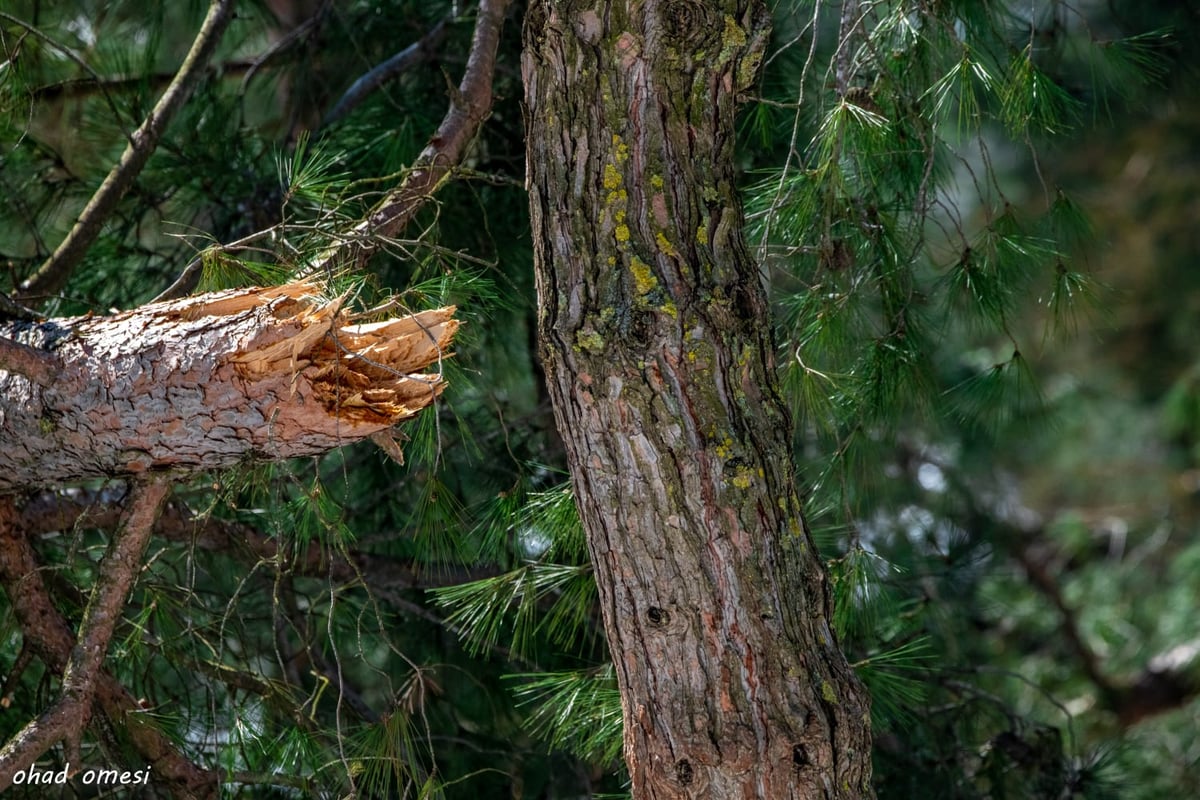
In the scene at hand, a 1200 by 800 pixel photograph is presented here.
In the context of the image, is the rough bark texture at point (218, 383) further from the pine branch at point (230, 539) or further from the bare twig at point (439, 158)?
the pine branch at point (230, 539)

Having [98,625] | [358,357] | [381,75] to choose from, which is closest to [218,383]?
[358,357]

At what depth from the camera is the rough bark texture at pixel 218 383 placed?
1.25 meters

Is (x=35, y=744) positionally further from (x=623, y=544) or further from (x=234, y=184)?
(x=234, y=184)

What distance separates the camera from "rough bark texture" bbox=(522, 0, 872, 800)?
1188 millimetres

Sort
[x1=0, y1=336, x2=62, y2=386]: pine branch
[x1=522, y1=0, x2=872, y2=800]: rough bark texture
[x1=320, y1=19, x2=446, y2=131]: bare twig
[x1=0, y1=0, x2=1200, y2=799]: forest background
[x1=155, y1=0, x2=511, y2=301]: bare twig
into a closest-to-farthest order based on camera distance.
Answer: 1. [x1=522, y1=0, x2=872, y2=800]: rough bark texture
2. [x1=0, y1=336, x2=62, y2=386]: pine branch
3. [x1=155, y1=0, x2=511, y2=301]: bare twig
4. [x1=0, y1=0, x2=1200, y2=799]: forest background
5. [x1=320, y1=19, x2=446, y2=131]: bare twig

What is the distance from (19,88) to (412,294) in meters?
0.88

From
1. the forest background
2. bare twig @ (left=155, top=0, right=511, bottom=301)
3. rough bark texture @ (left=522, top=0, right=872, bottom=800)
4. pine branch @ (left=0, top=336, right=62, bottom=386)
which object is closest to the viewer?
rough bark texture @ (left=522, top=0, right=872, bottom=800)

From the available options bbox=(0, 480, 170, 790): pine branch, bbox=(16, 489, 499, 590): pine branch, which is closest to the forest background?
bbox=(16, 489, 499, 590): pine branch

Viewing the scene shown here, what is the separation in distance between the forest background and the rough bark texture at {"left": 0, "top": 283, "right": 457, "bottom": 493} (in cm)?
9

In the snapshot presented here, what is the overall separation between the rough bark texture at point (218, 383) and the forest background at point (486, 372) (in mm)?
95

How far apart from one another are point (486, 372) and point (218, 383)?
1163 mm

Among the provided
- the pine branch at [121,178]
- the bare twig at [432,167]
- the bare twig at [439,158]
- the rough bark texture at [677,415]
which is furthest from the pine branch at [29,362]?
the rough bark texture at [677,415]

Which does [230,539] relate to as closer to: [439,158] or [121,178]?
[121,178]

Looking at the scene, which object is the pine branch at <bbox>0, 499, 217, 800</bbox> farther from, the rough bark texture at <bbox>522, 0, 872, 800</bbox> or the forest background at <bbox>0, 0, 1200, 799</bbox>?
the rough bark texture at <bbox>522, 0, 872, 800</bbox>
